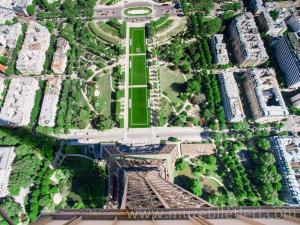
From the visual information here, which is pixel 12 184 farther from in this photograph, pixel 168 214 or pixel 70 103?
pixel 168 214

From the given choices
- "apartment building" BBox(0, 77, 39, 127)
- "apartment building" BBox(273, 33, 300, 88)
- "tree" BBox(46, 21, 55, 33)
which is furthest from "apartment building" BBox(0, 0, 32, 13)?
"apartment building" BBox(273, 33, 300, 88)

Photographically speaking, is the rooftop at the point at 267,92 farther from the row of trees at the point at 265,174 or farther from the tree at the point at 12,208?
the tree at the point at 12,208

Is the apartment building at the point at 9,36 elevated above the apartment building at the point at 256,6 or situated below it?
below

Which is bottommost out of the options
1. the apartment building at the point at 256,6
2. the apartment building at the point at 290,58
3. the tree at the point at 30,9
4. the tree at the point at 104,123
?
the tree at the point at 104,123

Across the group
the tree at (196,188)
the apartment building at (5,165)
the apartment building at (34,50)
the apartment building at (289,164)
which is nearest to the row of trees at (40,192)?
the apartment building at (5,165)

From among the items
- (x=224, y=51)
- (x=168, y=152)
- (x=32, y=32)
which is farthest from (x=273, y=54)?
(x=32, y=32)

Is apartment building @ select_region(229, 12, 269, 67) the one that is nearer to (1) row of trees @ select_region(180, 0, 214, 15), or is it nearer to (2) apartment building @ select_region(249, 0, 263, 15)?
(2) apartment building @ select_region(249, 0, 263, 15)

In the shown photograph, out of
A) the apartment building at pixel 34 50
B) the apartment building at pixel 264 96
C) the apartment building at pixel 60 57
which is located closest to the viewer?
the apartment building at pixel 264 96
